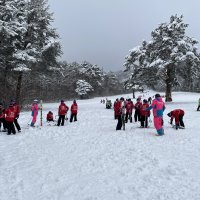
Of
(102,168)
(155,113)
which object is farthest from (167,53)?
(102,168)

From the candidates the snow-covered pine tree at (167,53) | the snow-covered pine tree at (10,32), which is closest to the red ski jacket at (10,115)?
the snow-covered pine tree at (10,32)

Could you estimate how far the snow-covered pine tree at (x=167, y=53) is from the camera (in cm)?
3909

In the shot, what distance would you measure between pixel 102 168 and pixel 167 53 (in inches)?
1413

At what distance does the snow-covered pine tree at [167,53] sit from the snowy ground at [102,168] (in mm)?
26893

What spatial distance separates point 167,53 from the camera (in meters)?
41.9

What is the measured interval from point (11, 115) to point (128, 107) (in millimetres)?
8326

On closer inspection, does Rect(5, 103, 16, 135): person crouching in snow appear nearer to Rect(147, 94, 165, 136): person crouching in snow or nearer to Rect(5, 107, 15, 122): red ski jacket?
Rect(5, 107, 15, 122): red ski jacket

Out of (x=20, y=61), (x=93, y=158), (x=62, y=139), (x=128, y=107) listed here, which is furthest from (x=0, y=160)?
(x=20, y=61)

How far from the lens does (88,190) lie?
22.4 feet

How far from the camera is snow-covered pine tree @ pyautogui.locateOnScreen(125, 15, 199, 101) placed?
39094 millimetres

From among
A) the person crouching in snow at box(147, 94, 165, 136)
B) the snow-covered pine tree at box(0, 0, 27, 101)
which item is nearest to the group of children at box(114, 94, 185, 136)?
the person crouching in snow at box(147, 94, 165, 136)

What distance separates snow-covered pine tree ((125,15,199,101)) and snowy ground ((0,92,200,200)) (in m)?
26.9

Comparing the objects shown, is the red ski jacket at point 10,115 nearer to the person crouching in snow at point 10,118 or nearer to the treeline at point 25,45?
the person crouching in snow at point 10,118

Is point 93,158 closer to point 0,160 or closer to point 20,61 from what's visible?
point 0,160
